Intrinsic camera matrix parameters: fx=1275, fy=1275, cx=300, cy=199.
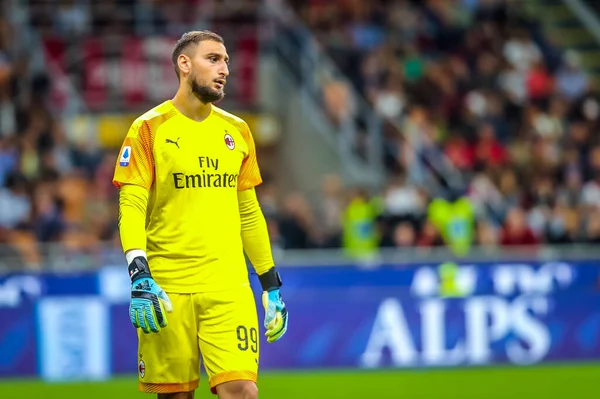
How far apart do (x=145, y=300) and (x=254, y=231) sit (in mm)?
967

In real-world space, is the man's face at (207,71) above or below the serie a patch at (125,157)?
above

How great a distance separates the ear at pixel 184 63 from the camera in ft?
21.9

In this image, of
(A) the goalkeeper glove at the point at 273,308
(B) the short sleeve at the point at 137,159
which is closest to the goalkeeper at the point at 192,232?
(B) the short sleeve at the point at 137,159

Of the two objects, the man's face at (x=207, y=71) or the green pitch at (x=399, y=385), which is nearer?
the man's face at (x=207, y=71)

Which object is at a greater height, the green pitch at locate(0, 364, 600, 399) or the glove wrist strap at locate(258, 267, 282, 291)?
the glove wrist strap at locate(258, 267, 282, 291)

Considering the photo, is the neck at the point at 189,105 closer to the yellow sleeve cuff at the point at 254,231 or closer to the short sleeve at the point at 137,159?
the short sleeve at the point at 137,159

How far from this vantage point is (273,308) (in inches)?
272

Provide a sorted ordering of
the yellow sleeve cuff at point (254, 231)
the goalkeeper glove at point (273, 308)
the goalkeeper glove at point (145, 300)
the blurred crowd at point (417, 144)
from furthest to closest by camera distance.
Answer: the blurred crowd at point (417, 144) < the yellow sleeve cuff at point (254, 231) < the goalkeeper glove at point (273, 308) < the goalkeeper glove at point (145, 300)

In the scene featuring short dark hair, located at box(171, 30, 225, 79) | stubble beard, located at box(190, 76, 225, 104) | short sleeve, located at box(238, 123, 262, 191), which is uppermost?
short dark hair, located at box(171, 30, 225, 79)

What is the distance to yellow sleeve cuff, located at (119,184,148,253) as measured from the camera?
20.9 feet

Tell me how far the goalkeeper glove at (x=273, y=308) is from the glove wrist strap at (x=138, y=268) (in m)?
0.83

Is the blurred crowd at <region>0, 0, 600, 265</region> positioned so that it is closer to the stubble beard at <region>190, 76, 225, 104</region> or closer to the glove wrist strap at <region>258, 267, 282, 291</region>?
the glove wrist strap at <region>258, 267, 282, 291</region>

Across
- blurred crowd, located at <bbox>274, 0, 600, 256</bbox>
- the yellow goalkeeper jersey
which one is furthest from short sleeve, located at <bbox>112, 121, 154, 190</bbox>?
blurred crowd, located at <bbox>274, 0, 600, 256</bbox>

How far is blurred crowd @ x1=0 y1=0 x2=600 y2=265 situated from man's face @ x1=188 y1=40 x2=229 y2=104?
24.6 feet
